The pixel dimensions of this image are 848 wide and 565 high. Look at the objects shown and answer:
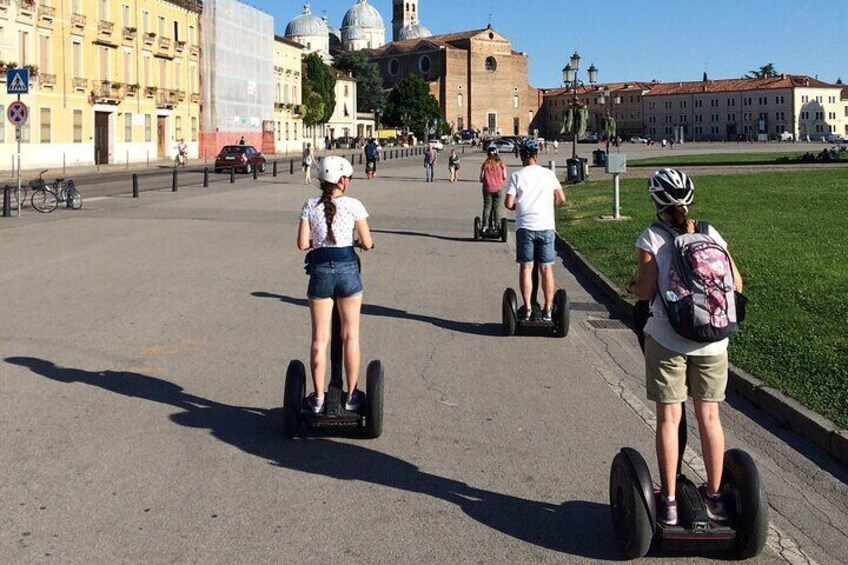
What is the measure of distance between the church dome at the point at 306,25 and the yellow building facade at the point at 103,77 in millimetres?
79902

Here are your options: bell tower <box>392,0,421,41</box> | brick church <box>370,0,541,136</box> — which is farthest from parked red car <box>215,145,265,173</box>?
bell tower <box>392,0,421,41</box>

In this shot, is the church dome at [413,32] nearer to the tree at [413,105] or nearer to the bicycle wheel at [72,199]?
the tree at [413,105]

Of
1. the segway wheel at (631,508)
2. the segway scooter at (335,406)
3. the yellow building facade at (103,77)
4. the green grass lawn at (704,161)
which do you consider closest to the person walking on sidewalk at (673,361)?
the segway wheel at (631,508)

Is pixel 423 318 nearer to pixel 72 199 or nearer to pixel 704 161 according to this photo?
pixel 72 199

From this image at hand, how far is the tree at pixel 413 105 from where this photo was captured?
14388 cm

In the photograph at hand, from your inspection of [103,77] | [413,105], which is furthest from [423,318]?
[413,105]

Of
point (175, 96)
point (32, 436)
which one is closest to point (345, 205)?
point (32, 436)

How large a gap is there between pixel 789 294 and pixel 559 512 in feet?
23.8

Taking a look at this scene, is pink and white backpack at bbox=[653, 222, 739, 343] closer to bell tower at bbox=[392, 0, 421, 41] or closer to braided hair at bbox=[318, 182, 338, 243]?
braided hair at bbox=[318, 182, 338, 243]

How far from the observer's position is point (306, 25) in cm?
15175

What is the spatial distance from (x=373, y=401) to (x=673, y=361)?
2289 mm

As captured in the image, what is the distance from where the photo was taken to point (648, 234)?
4.54 metres

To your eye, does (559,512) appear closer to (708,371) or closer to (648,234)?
(708,371)

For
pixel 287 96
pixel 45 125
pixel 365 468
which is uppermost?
pixel 287 96
